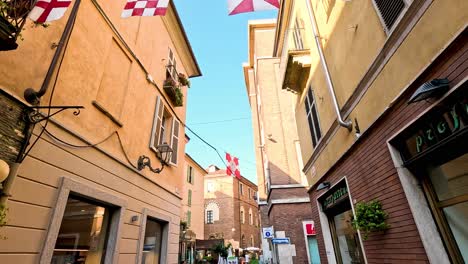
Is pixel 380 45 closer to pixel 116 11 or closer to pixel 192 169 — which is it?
pixel 116 11

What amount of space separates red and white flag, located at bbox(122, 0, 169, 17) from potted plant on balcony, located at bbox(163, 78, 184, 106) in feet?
10.8

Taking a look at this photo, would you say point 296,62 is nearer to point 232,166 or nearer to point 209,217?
point 232,166

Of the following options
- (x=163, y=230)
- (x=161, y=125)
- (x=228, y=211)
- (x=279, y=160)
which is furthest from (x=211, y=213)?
(x=161, y=125)

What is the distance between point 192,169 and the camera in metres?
28.4

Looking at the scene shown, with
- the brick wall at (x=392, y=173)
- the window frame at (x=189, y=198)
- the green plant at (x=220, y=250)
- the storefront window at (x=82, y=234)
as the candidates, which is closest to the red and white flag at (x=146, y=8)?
the storefront window at (x=82, y=234)

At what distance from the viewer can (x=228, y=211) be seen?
36.0 meters

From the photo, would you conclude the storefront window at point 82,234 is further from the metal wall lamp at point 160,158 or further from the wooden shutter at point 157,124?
the wooden shutter at point 157,124

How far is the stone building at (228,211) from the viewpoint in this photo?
35156 mm

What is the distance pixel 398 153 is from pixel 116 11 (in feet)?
20.6

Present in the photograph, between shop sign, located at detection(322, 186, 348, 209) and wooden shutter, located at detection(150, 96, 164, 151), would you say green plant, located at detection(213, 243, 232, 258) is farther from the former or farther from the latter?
wooden shutter, located at detection(150, 96, 164, 151)

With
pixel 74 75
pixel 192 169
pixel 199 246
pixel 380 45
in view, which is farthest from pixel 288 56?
pixel 199 246

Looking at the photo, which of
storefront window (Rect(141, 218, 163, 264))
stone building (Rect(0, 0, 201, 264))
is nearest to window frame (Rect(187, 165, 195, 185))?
stone building (Rect(0, 0, 201, 264))

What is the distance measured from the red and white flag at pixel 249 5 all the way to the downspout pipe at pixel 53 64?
2.62 meters

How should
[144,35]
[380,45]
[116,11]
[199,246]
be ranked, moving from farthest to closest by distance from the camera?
[199,246], [144,35], [116,11], [380,45]
